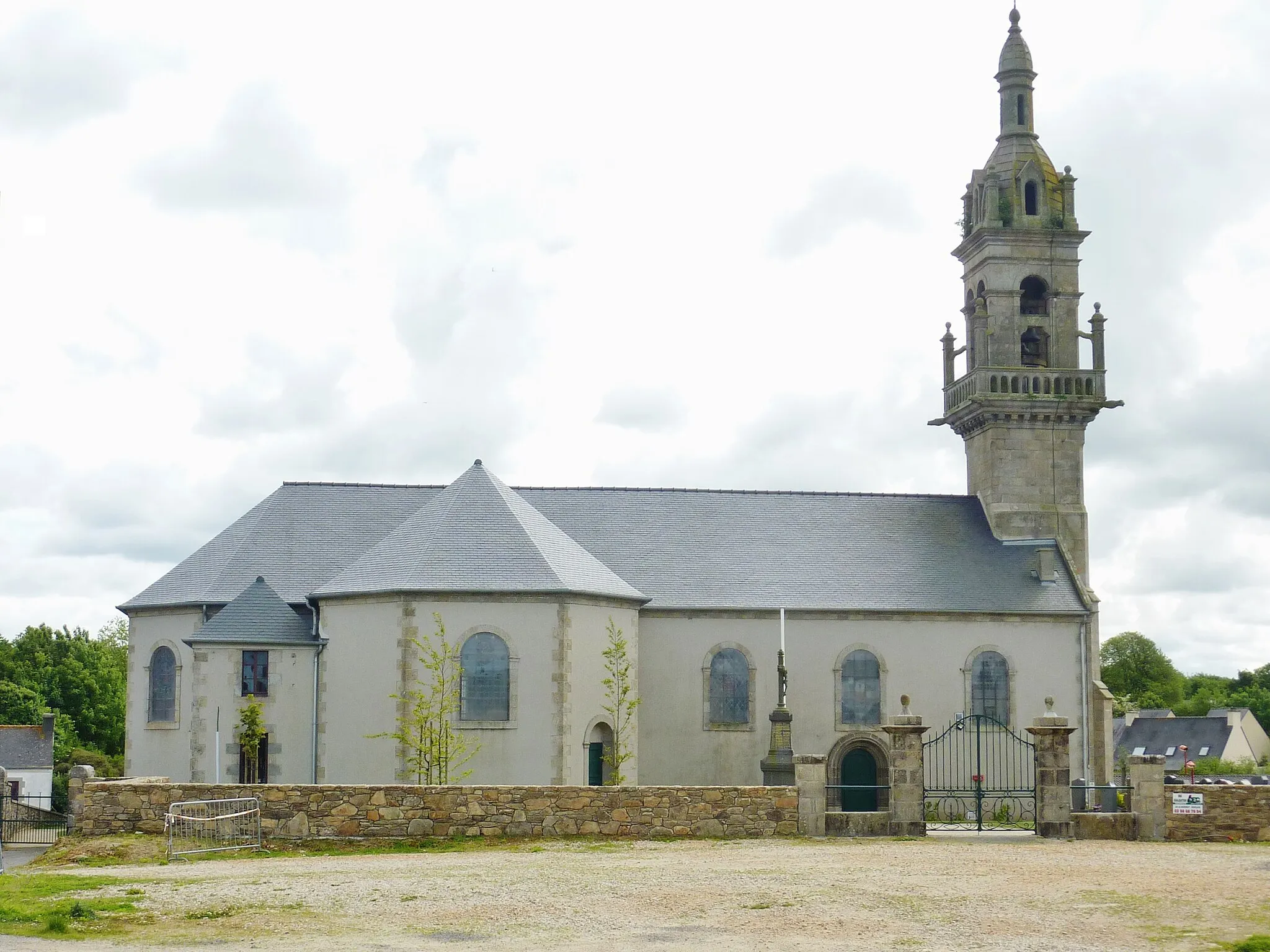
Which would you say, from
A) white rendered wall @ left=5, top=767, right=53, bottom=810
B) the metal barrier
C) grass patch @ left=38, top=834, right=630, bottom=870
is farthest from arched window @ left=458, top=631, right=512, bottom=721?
white rendered wall @ left=5, top=767, right=53, bottom=810

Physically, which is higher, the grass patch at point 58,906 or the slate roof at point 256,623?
the slate roof at point 256,623

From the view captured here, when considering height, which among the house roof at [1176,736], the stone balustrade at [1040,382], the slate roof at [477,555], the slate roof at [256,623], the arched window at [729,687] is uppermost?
the stone balustrade at [1040,382]

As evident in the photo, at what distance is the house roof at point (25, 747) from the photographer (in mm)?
61844

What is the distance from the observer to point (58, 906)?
681 inches

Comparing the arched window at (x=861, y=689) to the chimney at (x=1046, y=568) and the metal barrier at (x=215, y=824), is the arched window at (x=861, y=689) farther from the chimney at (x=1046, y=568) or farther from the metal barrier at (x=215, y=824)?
the metal barrier at (x=215, y=824)

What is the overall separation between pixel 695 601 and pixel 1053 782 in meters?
13.2

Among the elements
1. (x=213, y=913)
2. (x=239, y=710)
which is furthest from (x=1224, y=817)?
(x=239, y=710)

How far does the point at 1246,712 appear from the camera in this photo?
99.2 metres

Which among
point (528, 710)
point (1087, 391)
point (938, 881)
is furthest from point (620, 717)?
point (1087, 391)

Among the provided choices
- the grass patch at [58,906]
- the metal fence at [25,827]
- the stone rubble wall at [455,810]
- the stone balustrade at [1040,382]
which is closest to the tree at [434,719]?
the stone rubble wall at [455,810]

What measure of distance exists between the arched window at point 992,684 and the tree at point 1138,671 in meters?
82.1

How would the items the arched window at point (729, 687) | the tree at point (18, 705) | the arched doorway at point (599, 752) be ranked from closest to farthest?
the arched doorway at point (599, 752)
the arched window at point (729, 687)
the tree at point (18, 705)

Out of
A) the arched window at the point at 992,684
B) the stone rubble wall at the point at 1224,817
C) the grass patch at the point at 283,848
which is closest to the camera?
the grass patch at the point at 283,848

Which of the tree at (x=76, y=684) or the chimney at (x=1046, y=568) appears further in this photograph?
the tree at (x=76, y=684)
